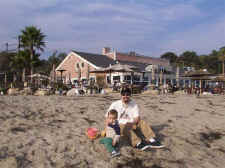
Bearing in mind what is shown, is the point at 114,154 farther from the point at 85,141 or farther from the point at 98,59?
the point at 98,59

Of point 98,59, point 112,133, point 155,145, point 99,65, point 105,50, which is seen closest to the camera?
point 112,133

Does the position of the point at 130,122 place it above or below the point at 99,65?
below

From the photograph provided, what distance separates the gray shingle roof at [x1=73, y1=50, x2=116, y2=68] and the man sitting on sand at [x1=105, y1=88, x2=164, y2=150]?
19698 millimetres

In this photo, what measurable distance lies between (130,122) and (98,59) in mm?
22011

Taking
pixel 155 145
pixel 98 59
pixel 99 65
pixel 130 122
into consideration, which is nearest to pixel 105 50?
pixel 98 59

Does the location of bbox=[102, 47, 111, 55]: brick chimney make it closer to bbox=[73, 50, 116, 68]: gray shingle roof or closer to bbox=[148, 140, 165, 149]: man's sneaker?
bbox=[73, 50, 116, 68]: gray shingle roof

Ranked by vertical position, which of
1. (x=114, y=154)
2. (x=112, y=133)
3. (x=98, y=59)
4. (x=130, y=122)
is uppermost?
(x=98, y=59)

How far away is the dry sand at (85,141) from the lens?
11.2ft

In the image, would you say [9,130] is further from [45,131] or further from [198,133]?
[198,133]

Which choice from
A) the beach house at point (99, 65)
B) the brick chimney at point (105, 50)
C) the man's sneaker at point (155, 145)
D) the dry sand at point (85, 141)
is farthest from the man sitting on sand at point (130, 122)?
the brick chimney at point (105, 50)

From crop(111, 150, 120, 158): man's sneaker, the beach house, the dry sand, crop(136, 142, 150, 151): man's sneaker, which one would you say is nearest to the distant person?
crop(111, 150, 120, 158): man's sneaker

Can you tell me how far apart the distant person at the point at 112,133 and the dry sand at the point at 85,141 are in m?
0.14

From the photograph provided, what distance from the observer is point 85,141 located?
13.5 feet

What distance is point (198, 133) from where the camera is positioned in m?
5.16
